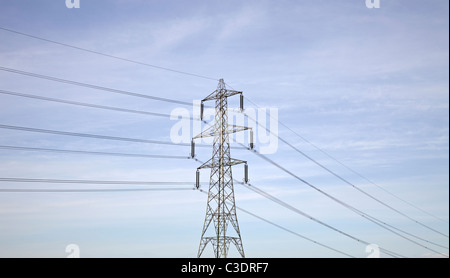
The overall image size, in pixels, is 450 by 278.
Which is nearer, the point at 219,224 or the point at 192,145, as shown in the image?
the point at 219,224
